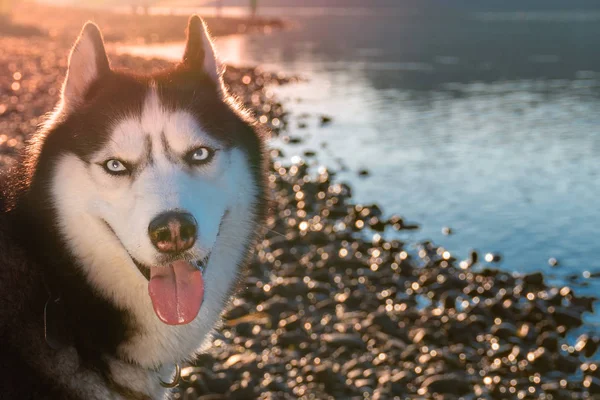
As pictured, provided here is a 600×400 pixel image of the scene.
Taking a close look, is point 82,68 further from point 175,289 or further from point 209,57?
point 175,289

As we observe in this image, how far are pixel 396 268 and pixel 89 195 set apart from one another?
854 centimetres

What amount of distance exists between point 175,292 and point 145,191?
627 mm

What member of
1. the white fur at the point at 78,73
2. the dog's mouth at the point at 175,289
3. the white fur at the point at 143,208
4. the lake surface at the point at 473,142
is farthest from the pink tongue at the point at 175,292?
the lake surface at the point at 473,142

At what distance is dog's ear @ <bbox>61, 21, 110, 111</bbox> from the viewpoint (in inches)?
156

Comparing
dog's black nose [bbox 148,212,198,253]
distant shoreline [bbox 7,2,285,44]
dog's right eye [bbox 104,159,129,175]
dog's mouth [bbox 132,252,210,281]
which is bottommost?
distant shoreline [bbox 7,2,285,44]

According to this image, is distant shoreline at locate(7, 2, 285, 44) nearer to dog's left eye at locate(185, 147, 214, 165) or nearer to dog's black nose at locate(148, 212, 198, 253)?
dog's left eye at locate(185, 147, 214, 165)

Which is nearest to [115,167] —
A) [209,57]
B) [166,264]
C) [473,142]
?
[166,264]

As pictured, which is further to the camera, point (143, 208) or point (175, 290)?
point (175, 290)

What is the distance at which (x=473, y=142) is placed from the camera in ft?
75.8

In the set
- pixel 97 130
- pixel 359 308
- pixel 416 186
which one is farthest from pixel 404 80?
pixel 97 130

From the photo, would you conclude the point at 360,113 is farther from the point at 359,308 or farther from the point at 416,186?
the point at 359,308

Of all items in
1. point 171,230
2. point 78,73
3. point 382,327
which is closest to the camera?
point 171,230

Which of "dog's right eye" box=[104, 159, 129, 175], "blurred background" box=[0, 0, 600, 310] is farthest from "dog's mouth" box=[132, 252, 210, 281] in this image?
"blurred background" box=[0, 0, 600, 310]

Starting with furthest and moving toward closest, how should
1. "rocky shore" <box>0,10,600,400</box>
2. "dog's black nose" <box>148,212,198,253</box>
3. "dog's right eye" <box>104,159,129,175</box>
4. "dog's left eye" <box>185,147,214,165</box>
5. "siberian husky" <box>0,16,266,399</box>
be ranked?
"rocky shore" <box>0,10,600,400</box>
"dog's left eye" <box>185,147,214,165</box>
"dog's right eye" <box>104,159,129,175</box>
"siberian husky" <box>0,16,266,399</box>
"dog's black nose" <box>148,212,198,253</box>
